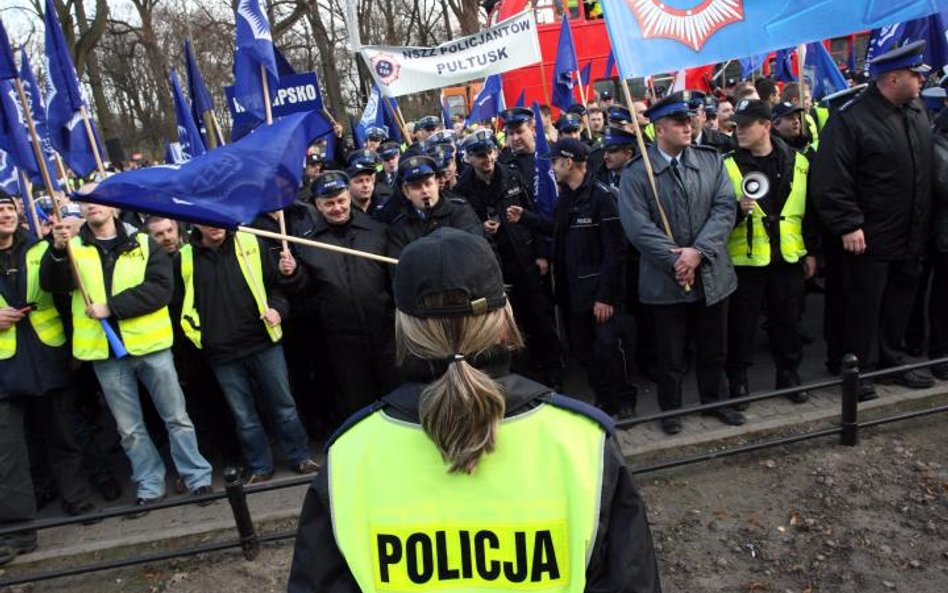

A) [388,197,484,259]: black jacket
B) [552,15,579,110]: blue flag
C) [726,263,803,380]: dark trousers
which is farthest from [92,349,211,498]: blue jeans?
[552,15,579,110]: blue flag

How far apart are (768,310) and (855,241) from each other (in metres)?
0.79

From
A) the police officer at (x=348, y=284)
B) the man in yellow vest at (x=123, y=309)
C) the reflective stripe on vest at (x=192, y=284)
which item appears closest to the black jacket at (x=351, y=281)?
the police officer at (x=348, y=284)

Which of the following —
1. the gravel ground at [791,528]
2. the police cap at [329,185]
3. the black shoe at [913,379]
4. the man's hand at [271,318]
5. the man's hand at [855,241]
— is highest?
the police cap at [329,185]

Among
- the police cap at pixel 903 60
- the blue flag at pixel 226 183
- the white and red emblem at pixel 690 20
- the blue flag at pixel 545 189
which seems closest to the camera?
the blue flag at pixel 226 183

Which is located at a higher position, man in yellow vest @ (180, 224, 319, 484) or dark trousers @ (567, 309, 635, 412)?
man in yellow vest @ (180, 224, 319, 484)

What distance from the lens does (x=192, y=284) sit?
4645mm

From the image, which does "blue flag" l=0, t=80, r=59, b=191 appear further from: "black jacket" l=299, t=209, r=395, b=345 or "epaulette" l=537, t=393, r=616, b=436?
"epaulette" l=537, t=393, r=616, b=436

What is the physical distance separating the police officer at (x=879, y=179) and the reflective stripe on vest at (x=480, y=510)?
4113 millimetres

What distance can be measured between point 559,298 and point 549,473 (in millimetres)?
4647

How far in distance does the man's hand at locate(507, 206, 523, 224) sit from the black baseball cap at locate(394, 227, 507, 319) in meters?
4.25

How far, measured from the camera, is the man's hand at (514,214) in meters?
5.78

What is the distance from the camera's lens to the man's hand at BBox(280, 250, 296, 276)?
4660 mm

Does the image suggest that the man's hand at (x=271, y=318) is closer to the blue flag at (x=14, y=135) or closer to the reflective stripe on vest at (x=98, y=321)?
the reflective stripe on vest at (x=98, y=321)

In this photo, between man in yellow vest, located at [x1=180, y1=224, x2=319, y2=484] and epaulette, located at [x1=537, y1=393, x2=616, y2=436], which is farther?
man in yellow vest, located at [x1=180, y1=224, x2=319, y2=484]
